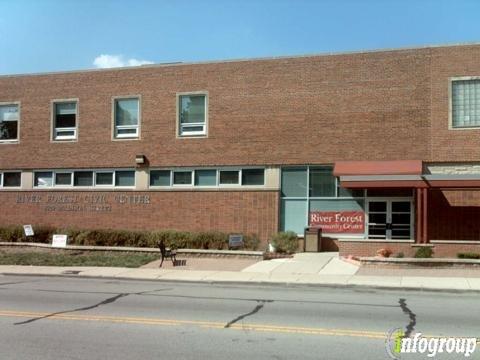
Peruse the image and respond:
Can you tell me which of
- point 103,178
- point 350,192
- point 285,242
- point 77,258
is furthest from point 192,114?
point 77,258

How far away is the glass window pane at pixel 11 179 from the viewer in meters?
28.2

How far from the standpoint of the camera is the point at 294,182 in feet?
78.6

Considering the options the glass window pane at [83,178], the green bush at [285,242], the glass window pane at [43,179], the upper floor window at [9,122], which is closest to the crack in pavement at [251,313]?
the green bush at [285,242]

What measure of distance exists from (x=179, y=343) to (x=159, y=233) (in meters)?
15.7

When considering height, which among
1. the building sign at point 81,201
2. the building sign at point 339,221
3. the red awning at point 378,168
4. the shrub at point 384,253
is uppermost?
the red awning at point 378,168

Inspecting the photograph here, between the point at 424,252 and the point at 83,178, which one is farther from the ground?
the point at 83,178

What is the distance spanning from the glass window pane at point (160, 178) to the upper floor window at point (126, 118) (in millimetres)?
1920

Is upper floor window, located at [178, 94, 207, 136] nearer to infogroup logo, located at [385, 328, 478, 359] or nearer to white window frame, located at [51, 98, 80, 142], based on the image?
white window frame, located at [51, 98, 80, 142]

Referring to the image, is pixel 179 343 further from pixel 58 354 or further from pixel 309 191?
pixel 309 191

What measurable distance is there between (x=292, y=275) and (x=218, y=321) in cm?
722

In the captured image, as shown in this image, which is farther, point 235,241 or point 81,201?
point 81,201

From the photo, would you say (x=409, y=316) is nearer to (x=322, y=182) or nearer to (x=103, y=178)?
(x=322, y=182)

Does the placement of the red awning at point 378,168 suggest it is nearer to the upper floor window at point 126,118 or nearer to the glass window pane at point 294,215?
the glass window pane at point 294,215

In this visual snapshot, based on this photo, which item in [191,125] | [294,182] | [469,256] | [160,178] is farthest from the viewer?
[160,178]
